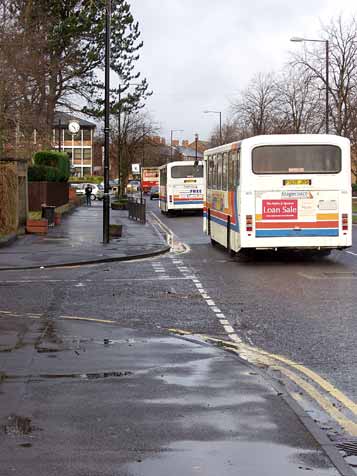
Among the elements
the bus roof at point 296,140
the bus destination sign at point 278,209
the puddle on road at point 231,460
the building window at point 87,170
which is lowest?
the puddle on road at point 231,460

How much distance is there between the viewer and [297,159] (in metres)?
21.0

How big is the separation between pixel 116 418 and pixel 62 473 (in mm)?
1371

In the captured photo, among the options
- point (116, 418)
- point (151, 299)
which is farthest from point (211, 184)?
point (116, 418)

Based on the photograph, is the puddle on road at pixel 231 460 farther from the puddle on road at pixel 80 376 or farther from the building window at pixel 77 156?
the building window at pixel 77 156

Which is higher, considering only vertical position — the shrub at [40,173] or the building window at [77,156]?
the building window at [77,156]

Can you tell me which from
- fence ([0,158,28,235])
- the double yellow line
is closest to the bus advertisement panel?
fence ([0,158,28,235])

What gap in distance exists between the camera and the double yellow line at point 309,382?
23.6 ft

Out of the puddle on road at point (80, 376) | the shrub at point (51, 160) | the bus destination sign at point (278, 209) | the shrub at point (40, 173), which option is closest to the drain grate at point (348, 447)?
the puddle on road at point (80, 376)

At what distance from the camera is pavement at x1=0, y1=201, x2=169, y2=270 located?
2178cm

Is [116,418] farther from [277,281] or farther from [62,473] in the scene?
[277,281]

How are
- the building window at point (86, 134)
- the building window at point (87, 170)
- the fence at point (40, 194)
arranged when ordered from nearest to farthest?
1. the fence at point (40, 194)
2. the building window at point (87, 170)
3. the building window at point (86, 134)

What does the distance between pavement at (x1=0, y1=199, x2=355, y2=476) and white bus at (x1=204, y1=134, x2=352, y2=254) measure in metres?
7.13

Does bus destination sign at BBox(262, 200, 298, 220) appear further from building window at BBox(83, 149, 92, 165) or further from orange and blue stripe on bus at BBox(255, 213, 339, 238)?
building window at BBox(83, 149, 92, 165)

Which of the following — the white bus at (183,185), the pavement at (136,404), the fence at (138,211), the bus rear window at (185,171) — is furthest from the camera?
the white bus at (183,185)
